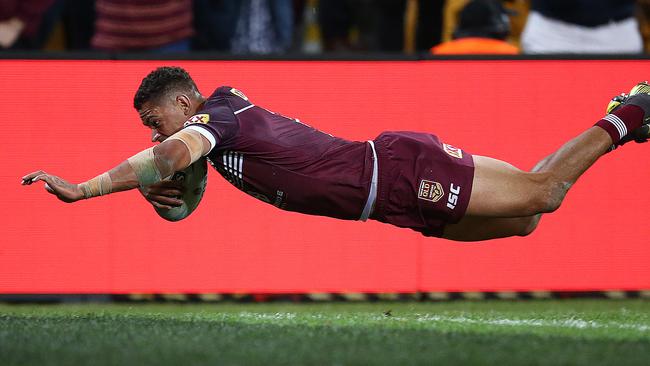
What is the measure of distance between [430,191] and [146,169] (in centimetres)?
175

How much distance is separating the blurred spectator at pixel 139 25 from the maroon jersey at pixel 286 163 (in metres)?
3.69

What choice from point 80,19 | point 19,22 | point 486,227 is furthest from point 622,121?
point 80,19

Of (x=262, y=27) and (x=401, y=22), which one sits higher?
(x=401, y=22)

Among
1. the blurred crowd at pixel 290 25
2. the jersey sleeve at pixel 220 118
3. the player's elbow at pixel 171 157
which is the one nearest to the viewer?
the player's elbow at pixel 171 157

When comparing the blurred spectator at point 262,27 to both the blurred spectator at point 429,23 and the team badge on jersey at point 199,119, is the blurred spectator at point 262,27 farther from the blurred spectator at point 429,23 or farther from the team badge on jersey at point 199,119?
the team badge on jersey at point 199,119

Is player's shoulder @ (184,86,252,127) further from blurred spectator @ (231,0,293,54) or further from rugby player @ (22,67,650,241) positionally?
blurred spectator @ (231,0,293,54)

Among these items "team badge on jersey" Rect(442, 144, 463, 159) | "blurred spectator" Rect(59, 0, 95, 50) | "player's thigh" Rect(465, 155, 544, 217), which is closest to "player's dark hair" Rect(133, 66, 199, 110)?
"team badge on jersey" Rect(442, 144, 463, 159)

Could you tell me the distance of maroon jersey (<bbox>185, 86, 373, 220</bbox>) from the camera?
7.60 m

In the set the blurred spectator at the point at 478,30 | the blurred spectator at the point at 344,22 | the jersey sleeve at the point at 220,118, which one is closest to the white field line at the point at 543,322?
the jersey sleeve at the point at 220,118

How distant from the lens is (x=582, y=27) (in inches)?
444

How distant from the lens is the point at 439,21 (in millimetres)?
12812

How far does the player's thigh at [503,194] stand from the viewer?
7.80 meters

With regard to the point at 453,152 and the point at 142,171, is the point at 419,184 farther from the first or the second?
the point at 142,171

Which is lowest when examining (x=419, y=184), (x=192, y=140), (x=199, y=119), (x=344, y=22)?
(x=419, y=184)
